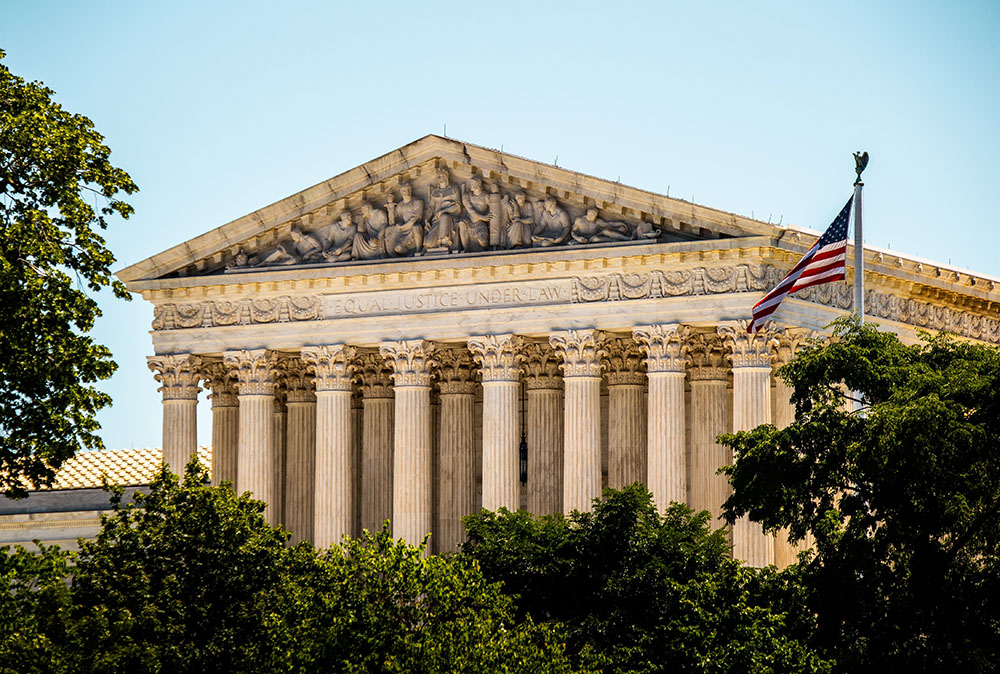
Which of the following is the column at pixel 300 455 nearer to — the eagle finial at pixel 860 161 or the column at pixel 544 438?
the column at pixel 544 438

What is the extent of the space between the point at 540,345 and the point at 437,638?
28.0m

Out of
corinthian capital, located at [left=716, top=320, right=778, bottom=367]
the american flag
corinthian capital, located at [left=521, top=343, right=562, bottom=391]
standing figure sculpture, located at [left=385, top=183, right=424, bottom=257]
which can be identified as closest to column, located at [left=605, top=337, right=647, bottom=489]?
corinthian capital, located at [left=521, top=343, right=562, bottom=391]

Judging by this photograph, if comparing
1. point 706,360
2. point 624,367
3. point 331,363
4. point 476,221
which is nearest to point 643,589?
point 706,360

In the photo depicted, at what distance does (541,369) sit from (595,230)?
7795mm

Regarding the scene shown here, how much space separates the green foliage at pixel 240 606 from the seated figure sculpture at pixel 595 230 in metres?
17.5

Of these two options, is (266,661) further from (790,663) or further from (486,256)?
(486,256)

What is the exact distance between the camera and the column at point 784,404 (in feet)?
230

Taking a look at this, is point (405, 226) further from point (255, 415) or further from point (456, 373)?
point (255, 415)

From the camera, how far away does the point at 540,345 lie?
2948 inches

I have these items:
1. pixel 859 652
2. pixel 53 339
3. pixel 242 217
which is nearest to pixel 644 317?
pixel 242 217

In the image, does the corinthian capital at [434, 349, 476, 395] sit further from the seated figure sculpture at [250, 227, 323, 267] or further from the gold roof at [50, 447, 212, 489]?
the gold roof at [50, 447, 212, 489]

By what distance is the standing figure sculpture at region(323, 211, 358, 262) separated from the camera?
74562mm

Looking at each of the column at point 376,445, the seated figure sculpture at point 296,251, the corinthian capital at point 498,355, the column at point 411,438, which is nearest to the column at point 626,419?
the corinthian capital at point 498,355

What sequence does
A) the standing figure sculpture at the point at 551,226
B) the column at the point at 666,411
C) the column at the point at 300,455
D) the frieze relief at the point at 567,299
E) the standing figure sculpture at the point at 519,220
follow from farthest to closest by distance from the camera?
the column at the point at 300,455 → the standing figure sculpture at the point at 519,220 → the standing figure sculpture at the point at 551,226 → the column at the point at 666,411 → the frieze relief at the point at 567,299
